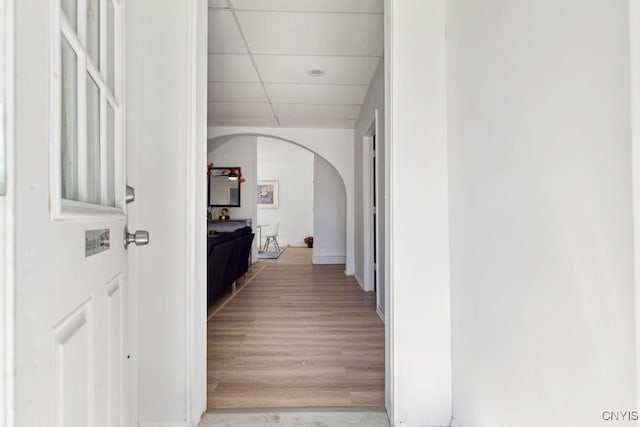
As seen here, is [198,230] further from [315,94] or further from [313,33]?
→ [315,94]

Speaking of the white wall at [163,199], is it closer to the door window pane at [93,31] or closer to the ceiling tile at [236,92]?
the door window pane at [93,31]

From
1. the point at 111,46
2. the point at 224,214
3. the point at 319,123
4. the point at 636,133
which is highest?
the point at 319,123

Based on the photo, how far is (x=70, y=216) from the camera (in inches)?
24.4

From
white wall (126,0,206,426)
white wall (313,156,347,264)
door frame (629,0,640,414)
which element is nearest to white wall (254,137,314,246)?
white wall (313,156,347,264)

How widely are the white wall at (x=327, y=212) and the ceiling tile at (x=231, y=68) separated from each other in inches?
137

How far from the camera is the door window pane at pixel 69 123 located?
0.67 meters

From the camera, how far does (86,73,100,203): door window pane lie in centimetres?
80

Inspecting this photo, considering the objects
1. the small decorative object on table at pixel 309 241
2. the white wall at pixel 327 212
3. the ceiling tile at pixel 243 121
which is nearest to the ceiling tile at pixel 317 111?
the ceiling tile at pixel 243 121

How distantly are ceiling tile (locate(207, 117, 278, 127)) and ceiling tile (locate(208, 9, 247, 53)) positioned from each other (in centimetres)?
197

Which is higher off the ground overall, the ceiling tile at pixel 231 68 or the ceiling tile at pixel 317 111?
the ceiling tile at pixel 231 68

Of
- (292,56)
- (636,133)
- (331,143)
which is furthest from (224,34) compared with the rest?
(331,143)

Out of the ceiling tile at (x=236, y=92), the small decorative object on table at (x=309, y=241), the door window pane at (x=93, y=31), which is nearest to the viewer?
the door window pane at (x=93, y=31)

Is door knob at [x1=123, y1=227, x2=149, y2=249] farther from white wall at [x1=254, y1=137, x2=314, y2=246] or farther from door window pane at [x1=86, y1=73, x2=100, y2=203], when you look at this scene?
white wall at [x1=254, y1=137, x2=314, y2=246]

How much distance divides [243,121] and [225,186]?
2083mm
